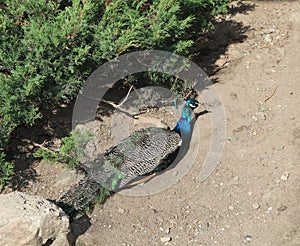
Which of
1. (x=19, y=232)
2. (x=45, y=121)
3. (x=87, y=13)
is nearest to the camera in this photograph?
(x=19, y=232)

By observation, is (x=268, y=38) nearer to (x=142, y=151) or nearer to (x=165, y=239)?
(x=142, y=151)

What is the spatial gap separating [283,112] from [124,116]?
211 centimetres

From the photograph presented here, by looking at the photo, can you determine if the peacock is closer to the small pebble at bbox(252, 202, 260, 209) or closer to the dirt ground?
the dirt ground

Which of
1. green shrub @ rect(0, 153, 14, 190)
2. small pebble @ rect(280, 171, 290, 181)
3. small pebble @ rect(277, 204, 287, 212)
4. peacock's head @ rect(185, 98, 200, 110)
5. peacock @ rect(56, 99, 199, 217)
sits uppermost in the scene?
green shrub @ rect(0, 153, 14, 190)

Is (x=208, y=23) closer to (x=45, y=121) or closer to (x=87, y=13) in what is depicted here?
(x=87, y=13)

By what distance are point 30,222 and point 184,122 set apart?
99.1 inches

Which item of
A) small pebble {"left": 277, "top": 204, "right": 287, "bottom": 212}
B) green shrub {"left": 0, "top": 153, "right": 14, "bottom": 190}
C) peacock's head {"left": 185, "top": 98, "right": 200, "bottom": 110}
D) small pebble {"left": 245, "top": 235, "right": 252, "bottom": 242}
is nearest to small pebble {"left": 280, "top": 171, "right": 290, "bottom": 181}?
small pebble {"left": 277, "top": 204, "right": 287, "bottom": 212}

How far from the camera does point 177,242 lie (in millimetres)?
5754

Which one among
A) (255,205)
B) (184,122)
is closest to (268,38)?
(184,122)

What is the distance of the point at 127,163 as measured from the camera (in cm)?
634

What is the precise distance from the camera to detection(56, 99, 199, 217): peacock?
600 cm

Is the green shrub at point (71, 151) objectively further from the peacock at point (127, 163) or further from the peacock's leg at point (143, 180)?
the peacock's leg at point (143, 180)

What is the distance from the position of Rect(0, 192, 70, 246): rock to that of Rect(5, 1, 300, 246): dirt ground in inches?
19.3

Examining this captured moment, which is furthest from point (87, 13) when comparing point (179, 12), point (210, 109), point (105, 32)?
point (210, 109)
